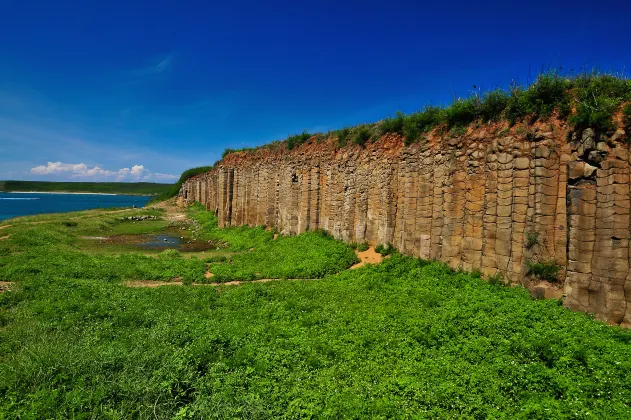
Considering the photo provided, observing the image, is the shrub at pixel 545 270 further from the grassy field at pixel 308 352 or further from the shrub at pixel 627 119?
the shrub at pixel 627 119

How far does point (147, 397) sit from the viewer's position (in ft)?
19.9

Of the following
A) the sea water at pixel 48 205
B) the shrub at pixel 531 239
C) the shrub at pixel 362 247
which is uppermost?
the shrub at pixel 531 239

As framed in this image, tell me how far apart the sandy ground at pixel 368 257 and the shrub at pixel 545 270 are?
6257 mm

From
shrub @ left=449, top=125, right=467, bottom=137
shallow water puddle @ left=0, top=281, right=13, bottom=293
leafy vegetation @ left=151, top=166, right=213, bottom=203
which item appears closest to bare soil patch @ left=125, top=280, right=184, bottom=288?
shallow water puddle @ left=0, top=281, right=13, bottom=293

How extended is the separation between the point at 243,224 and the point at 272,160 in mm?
6625

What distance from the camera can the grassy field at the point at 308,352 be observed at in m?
5.81

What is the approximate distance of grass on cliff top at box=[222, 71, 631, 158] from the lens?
8.90m

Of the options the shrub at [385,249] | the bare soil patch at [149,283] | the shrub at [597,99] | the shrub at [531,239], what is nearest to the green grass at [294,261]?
the shrub at [385,249]

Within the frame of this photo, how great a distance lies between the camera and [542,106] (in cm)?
1044

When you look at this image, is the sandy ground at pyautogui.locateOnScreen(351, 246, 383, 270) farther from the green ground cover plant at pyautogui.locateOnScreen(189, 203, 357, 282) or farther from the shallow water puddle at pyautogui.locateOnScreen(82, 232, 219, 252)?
the shallow water puddle at pyautogui.locateOnScreen(82, 232, 219, 252)

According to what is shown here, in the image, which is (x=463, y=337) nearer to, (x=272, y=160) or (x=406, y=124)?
(x=406, y=124)

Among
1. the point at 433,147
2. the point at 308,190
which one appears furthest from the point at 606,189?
the point at 308,190

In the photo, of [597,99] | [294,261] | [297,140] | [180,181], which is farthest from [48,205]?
[597,99]

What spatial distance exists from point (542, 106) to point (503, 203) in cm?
309
